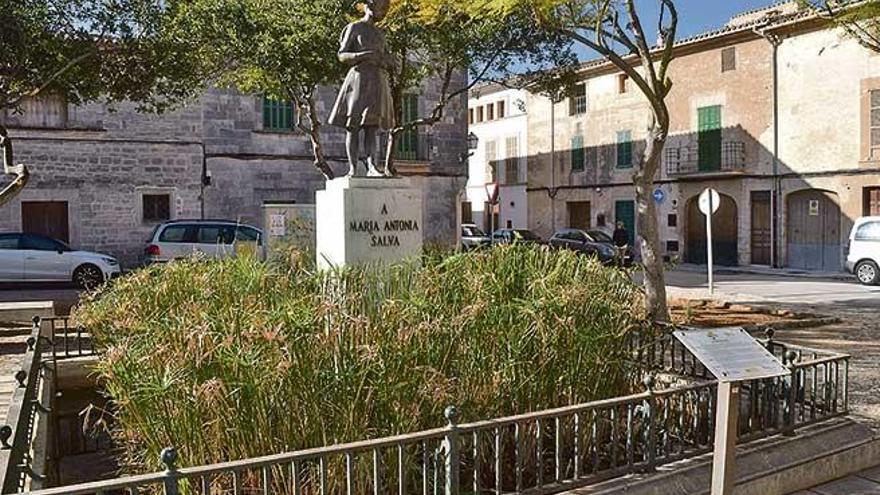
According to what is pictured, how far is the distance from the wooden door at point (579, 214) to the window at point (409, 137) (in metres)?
10.6

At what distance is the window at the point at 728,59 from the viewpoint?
81.7 ft

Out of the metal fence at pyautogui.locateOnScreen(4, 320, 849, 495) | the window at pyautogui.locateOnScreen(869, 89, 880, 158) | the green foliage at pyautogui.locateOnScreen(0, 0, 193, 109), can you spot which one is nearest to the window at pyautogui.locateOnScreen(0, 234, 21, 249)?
the green foliage at pyautogui.locateOnScreen(0, 0, 193, 109)

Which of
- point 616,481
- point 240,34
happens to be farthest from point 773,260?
point 616,481

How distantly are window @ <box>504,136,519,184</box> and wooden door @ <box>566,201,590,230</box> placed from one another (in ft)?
13.4

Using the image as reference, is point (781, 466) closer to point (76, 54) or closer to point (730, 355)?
point (730, 355)

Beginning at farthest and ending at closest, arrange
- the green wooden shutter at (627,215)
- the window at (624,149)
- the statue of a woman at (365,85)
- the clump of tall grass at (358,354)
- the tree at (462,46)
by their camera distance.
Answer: the window at (624,149)
the green wooden shutter at (627,215)
the tree at (462,46)
the statue of a woman at (365,85)
the clump of tall grass at (358,354)

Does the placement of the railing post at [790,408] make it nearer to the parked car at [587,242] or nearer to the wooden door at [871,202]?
the parked car at [587,242]

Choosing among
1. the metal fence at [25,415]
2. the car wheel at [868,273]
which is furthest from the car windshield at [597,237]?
the metal fence at [25,415]

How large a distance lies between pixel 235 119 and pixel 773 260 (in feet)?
53.8

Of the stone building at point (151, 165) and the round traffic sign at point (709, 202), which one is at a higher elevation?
the stone building at point (151, 165)

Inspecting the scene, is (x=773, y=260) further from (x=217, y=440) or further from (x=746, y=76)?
(x=217, y=440)

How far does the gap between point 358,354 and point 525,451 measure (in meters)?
1.23

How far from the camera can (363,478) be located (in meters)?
4.02

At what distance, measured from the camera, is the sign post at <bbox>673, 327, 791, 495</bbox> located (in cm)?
353
